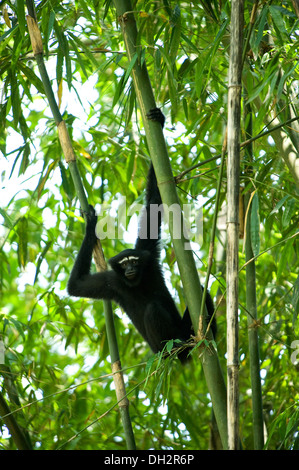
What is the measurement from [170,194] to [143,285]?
184 centimetres

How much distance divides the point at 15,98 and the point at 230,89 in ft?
7.14

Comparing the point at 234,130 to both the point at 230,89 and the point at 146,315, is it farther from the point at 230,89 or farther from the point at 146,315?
the point at 146,315

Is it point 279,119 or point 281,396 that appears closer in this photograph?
point 279,119

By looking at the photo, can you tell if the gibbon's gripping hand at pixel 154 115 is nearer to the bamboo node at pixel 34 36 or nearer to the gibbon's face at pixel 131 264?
the bamboo node at pixel 34 36

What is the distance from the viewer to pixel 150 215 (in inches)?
174

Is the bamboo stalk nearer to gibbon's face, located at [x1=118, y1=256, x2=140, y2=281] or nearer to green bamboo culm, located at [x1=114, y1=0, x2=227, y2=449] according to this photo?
green bamboo culm, located at [x1=114, y1=0, x2=227, y2=449]

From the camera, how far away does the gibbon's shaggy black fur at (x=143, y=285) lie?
14.6 feet

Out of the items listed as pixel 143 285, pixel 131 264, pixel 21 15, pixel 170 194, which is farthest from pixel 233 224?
pixel 143 285

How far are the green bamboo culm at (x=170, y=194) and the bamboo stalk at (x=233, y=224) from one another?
0.63 metres

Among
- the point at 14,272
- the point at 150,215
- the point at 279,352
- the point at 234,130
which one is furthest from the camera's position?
the point at 14,272

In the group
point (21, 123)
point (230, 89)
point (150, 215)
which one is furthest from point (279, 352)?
point (230, 89)

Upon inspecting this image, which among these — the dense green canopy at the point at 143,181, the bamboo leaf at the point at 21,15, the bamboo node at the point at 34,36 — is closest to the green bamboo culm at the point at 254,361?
the dense green canopy at the point at 143,181

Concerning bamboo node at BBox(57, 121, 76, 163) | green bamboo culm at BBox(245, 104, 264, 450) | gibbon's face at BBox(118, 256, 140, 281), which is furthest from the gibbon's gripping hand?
gibbon's face at BBox(118, 256, 140, 281)

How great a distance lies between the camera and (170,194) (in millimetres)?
3168
